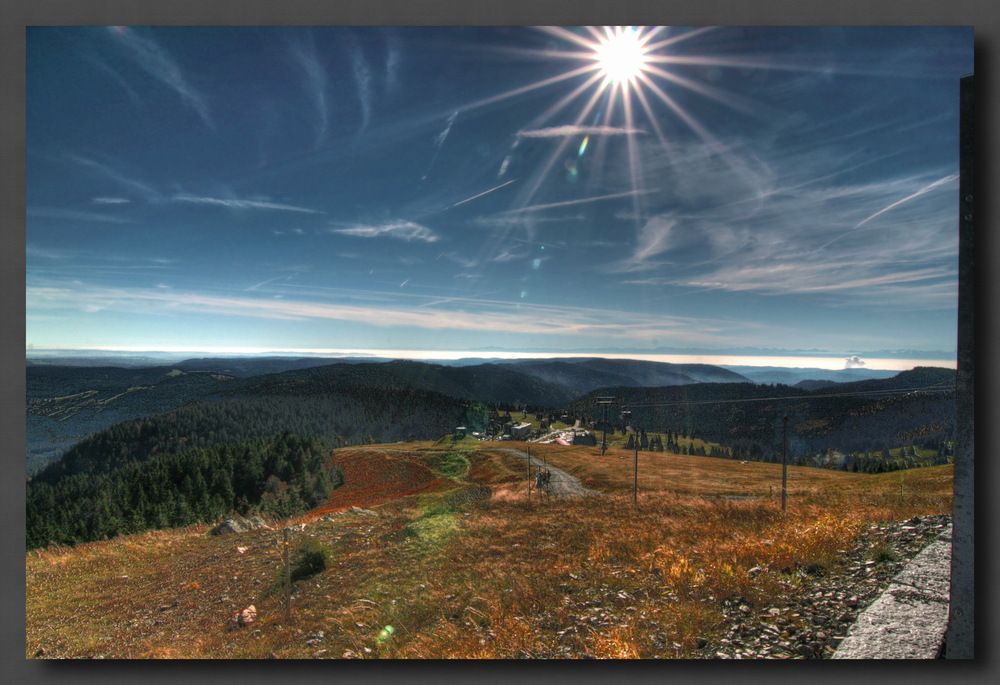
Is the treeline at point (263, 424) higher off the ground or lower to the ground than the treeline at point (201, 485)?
lower

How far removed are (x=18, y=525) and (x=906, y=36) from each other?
10.6m

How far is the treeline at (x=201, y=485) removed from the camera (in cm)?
966

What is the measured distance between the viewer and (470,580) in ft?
11.9

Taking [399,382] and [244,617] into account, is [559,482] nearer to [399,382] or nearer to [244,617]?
[244,617]

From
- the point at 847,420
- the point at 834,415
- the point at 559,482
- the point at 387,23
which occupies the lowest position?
the point at 559,482

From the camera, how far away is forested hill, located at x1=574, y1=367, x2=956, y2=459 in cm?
391

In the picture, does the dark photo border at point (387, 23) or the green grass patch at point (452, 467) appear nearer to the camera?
the dark photo border at point (387, 23)

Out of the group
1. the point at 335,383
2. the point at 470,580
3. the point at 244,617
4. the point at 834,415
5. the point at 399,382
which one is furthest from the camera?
the point at 335,383

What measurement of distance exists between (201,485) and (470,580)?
11.8 meters

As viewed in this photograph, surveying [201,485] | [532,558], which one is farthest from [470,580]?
[201,485]

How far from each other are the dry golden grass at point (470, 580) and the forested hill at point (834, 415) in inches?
27.6

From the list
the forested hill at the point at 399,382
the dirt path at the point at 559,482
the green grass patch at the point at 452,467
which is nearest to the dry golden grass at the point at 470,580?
the dirt path at the point at 559,482

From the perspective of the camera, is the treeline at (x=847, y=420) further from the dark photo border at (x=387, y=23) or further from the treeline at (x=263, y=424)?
the treeline at (x=263, y=424)

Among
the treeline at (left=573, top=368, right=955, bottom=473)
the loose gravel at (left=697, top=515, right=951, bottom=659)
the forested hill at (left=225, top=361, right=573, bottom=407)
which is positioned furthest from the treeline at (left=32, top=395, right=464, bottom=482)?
the loose gravel at (left=697, top=515, right=951, bottom=659)
